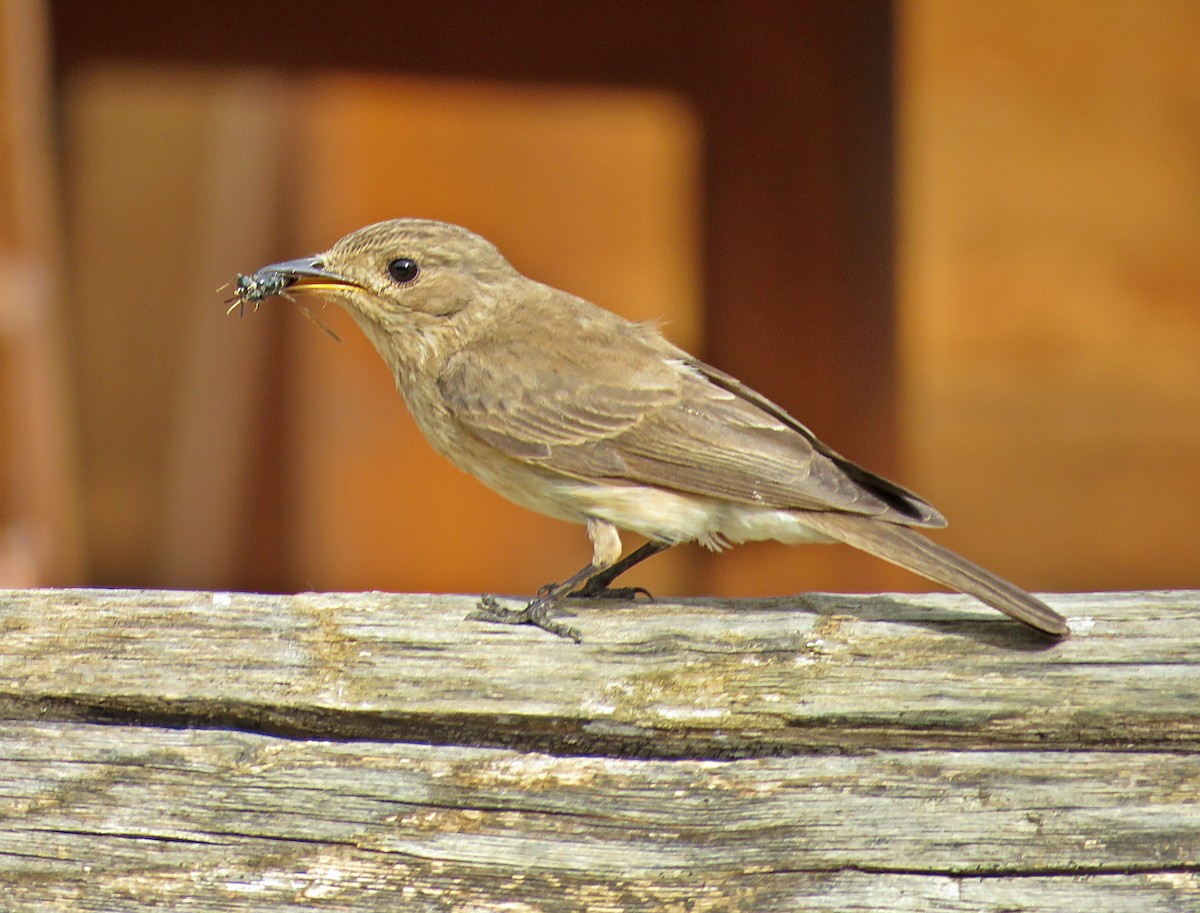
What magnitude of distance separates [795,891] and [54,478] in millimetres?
3874

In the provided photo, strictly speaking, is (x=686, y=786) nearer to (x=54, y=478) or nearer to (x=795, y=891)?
(x=795, y=891)

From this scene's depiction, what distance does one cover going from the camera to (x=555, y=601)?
3.11 meters

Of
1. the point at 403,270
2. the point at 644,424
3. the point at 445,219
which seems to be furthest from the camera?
the point at 445,219

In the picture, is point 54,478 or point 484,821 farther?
point 54,478

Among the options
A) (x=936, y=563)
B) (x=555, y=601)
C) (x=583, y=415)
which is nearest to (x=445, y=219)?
(x=583, y=415)

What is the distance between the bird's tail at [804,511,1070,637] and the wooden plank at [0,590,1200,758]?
7 centimetres

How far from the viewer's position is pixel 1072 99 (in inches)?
239

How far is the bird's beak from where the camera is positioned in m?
4.13

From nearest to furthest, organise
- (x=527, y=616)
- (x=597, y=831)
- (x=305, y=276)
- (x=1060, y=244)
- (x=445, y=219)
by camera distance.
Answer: (x=597, y=831), (x=527, y=616), (x=305, y=276), (x=1060, y=244), (x=445, y=219)

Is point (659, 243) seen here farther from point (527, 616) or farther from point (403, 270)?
point (527, 616)

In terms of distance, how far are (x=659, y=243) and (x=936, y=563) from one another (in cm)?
381

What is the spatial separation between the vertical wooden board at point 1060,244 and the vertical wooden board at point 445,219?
117 cm

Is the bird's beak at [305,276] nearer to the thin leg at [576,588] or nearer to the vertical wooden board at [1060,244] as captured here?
the thin leg at [576,588]

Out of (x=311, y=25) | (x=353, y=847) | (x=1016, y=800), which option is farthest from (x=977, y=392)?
(x=353, y=847)
